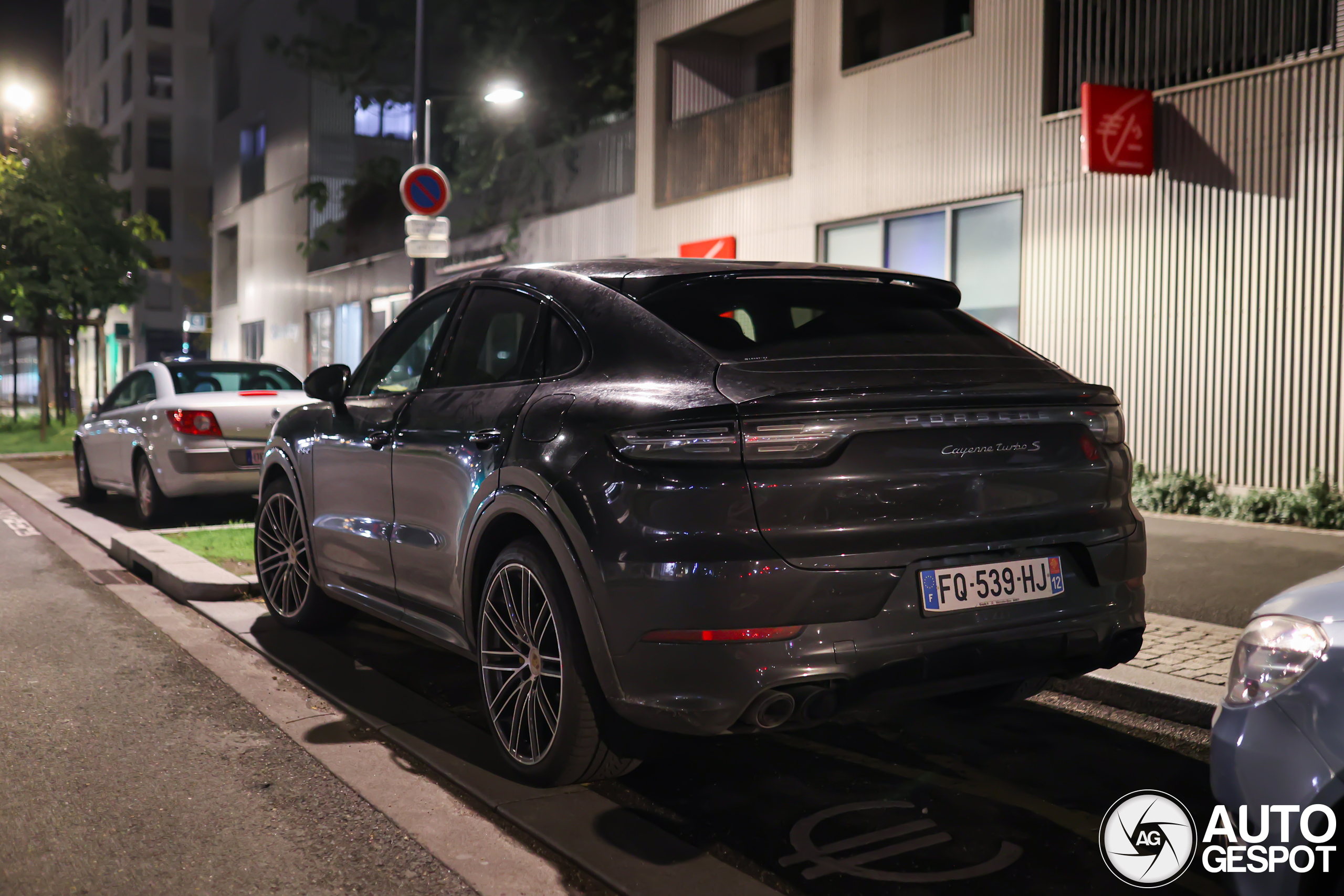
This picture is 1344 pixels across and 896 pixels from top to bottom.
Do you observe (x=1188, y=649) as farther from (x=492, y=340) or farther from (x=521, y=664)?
(x=492, y=340)

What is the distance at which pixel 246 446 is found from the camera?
10391mm

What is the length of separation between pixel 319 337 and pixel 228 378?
1993 centimetres

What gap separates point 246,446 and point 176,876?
754 centimetres

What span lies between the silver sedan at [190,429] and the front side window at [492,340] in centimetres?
591

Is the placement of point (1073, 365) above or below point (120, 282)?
below

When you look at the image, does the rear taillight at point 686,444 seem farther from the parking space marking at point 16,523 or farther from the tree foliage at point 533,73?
the tree foliage at point 533,73

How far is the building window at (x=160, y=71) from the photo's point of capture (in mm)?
53531

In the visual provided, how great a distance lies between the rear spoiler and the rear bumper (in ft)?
3.55

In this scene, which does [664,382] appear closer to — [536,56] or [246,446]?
[246,446]

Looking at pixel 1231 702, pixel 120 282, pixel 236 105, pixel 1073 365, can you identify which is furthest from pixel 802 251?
pixel 236 105

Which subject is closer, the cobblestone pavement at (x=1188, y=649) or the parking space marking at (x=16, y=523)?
the cobblestone pavement at (x=1188, y=649)

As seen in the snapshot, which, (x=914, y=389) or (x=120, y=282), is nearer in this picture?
(x=914, y=389)

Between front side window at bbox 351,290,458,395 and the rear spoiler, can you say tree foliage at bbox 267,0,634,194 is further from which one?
the rear spoiler

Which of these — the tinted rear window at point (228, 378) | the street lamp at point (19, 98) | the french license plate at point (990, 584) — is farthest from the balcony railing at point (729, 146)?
the street lamp at point (19, 98)
